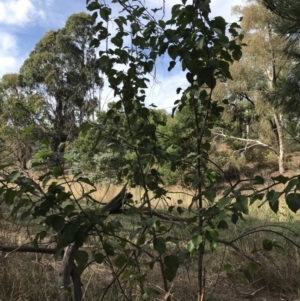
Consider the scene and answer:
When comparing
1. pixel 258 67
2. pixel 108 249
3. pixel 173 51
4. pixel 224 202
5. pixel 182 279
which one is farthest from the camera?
pixel 258 67

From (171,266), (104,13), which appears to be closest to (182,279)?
(171,266)

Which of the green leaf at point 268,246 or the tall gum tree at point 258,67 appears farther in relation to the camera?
the tall gum tree at point 258,67

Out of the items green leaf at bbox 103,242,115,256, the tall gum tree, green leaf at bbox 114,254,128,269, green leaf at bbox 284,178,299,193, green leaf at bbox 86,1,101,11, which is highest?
the tall gum tree

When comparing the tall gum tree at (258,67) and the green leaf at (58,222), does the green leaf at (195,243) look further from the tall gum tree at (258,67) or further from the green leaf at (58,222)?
the tall gum tree at (258,67)

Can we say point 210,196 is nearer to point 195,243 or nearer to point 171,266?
point 195,243

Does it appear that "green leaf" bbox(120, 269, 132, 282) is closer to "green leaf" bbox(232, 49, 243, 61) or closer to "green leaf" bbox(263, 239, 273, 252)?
"green leaf" bbox(263, 239, 273, 252)

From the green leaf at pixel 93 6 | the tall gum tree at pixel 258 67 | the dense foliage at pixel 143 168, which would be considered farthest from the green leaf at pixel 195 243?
the tall gum tree at pixel 258 67

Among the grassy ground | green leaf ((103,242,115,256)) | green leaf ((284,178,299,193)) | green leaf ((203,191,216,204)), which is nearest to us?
green leaf ((284,178,299,193))

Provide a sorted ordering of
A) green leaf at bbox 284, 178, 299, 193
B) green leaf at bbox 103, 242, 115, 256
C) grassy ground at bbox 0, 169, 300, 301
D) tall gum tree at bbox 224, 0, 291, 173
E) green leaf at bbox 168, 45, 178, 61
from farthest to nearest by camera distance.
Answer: tall gum tree at bbox 224, 0, 291, 173
grassy ground at bbox 0, 169, 300, 301
green leaf at bbox 168, 45, 178, 61
green leaf at bbox 103, 242, 115, 256
green leaf at bbox 284, 178, 299, 193

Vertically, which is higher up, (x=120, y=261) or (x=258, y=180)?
(x=258, y=180)

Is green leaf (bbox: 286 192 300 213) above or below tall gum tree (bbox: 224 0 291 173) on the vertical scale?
below

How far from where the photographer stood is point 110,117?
1.61 m

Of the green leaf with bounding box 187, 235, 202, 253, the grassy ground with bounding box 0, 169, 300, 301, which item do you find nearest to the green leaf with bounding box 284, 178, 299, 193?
the green leaf with bounding box 187, 235, 202, 253

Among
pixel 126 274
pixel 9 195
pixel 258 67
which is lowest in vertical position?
pixel 126 274
